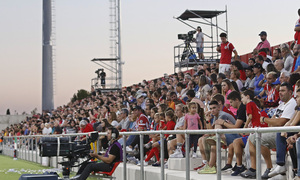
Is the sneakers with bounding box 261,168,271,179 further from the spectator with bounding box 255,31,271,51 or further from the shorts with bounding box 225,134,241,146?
the spectator with bounding box 255,31,271,51

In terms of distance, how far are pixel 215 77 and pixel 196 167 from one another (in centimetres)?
792

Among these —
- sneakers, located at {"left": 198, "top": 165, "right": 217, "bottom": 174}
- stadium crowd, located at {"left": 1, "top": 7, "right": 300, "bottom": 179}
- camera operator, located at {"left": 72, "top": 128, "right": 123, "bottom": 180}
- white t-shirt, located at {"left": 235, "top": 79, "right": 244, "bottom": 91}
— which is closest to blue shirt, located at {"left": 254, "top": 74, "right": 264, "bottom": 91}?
stadium crowd, located at {"left": 1, "top": 7, "right": 300, "bottom": 179}

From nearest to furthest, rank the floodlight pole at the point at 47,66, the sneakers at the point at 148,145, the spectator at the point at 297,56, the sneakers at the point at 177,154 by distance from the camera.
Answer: the sneakers at the point at 177,154, the sneakers at the point at 148,145, the spectator at the point at 297,56, the floodlight pole at the point at 47,66

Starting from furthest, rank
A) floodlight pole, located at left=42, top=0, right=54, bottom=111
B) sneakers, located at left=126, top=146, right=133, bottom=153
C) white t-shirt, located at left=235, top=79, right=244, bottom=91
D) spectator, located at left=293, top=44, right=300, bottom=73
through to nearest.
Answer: floodlight pole, located at left=42, top=0, right=54, bottom=111 < white t-shirt, located at left=235, top=79, right=244, bottom=91 < spectator, located at left=293, top=44, right=300, bottom=73 < sneakers, located at left=126, top=146, right=133, bottom=153

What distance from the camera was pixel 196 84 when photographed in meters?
18.3

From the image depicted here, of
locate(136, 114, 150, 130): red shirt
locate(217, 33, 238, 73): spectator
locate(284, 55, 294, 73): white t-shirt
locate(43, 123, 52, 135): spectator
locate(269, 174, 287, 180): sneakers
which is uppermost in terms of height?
locate(217, 33, 238, 73): spectator

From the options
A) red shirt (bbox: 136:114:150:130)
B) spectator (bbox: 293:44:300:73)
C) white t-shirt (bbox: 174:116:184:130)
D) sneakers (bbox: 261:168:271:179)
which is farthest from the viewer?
red shirt (bbox: 136:114:150:130)

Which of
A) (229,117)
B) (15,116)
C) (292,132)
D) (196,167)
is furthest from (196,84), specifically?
(15,116)

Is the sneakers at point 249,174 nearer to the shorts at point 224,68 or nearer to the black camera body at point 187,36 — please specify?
the shorts at point 224,68

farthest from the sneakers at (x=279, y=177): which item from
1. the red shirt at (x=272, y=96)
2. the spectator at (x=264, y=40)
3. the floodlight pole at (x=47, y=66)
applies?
the floodlight pole at (x=47, y=66)

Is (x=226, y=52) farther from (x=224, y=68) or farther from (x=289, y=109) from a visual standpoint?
(x=289, y=109)

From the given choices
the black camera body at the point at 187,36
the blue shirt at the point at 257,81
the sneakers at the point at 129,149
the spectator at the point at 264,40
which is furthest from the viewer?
the black camera body at the point at 187,36

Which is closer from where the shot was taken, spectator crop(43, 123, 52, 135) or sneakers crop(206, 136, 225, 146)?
sneakers crop(206, 136, 225, 146)

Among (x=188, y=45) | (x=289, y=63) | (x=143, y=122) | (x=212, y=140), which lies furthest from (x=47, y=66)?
(x=212, y=140)
